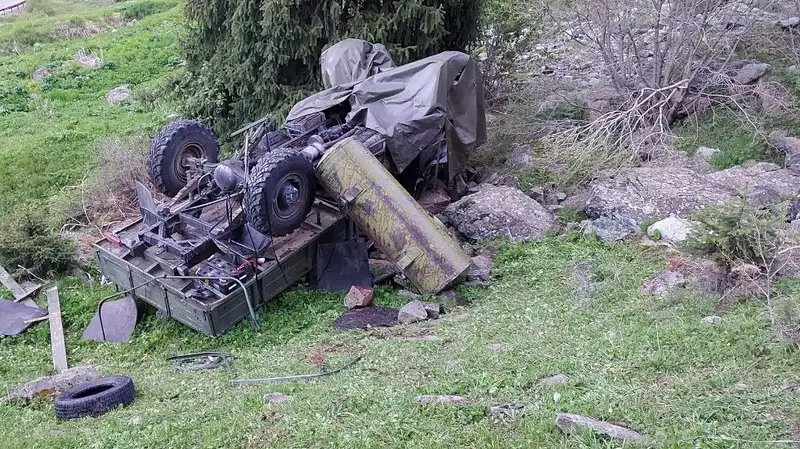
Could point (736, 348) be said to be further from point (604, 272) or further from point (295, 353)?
point (295, 353)

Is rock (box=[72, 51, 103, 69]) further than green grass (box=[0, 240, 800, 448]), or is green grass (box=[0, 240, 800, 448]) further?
rock (box=[72, 51, 103, 69])

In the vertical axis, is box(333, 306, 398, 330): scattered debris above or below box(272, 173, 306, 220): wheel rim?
below

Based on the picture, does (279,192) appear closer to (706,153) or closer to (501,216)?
(501,216)

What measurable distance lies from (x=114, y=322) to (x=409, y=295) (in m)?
3.49

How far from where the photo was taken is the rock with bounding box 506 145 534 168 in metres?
11.5

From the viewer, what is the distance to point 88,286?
9.60 metres

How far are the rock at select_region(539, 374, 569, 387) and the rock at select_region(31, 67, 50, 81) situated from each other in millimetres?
18635

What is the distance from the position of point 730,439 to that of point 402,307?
14.4 feet

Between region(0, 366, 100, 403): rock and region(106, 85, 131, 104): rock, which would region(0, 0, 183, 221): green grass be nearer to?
region(106, 85, 131, 104): rock

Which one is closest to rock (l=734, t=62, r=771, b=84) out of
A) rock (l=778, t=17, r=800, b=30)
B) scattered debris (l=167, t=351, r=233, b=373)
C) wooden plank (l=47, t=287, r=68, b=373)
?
rock (l=778, t=17, r=800, b=30)

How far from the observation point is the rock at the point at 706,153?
1060cm

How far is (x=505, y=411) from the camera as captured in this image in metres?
4.68

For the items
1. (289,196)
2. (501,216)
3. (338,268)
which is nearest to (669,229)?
(501,216)

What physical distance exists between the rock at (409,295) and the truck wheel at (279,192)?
1460mm
